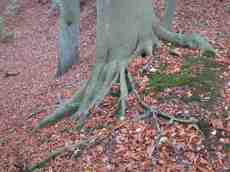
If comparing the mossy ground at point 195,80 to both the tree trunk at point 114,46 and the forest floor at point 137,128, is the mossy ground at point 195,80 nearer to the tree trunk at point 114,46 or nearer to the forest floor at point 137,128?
the forest floor at point 137,128

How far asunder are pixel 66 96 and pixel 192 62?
2.98 metres

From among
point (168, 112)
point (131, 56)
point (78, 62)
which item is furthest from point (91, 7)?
point (168, 112)

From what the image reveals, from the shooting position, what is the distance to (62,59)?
412 inches

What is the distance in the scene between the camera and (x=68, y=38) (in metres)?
10.4

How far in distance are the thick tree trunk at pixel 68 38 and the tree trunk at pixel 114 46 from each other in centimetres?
424

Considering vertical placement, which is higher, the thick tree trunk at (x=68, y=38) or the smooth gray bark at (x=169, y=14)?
the smooth gray bark at (x=169, y=14)

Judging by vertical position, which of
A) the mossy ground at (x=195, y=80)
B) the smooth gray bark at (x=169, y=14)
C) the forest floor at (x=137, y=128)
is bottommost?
the forest floor at (x=137, y=128)

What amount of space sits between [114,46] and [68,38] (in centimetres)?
465

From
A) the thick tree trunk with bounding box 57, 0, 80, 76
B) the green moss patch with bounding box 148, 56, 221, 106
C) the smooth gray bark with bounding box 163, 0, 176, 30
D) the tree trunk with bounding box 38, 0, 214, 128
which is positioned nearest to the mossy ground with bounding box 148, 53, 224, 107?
the green moss patch with bounding box 148, 56, 221, 106

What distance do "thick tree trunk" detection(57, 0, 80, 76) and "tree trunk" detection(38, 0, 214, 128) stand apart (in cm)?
424

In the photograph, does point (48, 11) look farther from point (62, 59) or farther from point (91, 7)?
point (62, 59)

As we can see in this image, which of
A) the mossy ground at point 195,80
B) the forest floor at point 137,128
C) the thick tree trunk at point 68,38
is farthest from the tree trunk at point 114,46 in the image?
the thick tree trunk at point 68,38

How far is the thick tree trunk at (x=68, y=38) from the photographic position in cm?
1011

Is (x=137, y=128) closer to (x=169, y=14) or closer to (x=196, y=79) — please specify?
(x=196, y=79)
